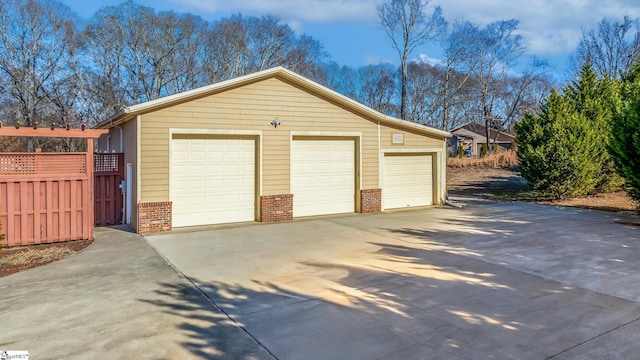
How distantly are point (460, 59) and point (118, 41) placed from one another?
26169 mm

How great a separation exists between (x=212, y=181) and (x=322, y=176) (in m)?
3.20

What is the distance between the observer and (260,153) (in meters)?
10.6

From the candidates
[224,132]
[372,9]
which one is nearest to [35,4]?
[372,9]

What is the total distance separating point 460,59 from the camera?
109ft

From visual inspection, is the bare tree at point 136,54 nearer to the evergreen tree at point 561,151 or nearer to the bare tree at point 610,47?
the evergreen tree at point 561,151

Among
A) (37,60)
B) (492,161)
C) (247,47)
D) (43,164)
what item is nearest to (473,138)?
(492,161)

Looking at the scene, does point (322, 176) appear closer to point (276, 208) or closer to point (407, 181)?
point (276, 208)

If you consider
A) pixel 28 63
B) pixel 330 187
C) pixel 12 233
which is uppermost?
pixel 28 63

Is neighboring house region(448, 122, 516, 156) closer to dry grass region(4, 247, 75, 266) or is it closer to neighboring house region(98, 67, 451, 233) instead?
neighboring house region(98, 67, 451, 233)

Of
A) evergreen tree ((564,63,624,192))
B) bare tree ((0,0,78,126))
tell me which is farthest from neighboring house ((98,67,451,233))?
bare tree ((0,0,78,126))

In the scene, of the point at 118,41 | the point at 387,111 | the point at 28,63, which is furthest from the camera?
the point at 387,111

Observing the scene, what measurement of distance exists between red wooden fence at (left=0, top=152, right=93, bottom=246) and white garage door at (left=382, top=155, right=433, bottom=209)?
8247 millimetres

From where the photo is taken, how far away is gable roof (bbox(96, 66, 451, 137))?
9250mm

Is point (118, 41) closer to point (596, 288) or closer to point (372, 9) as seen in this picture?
point (372, 9)
